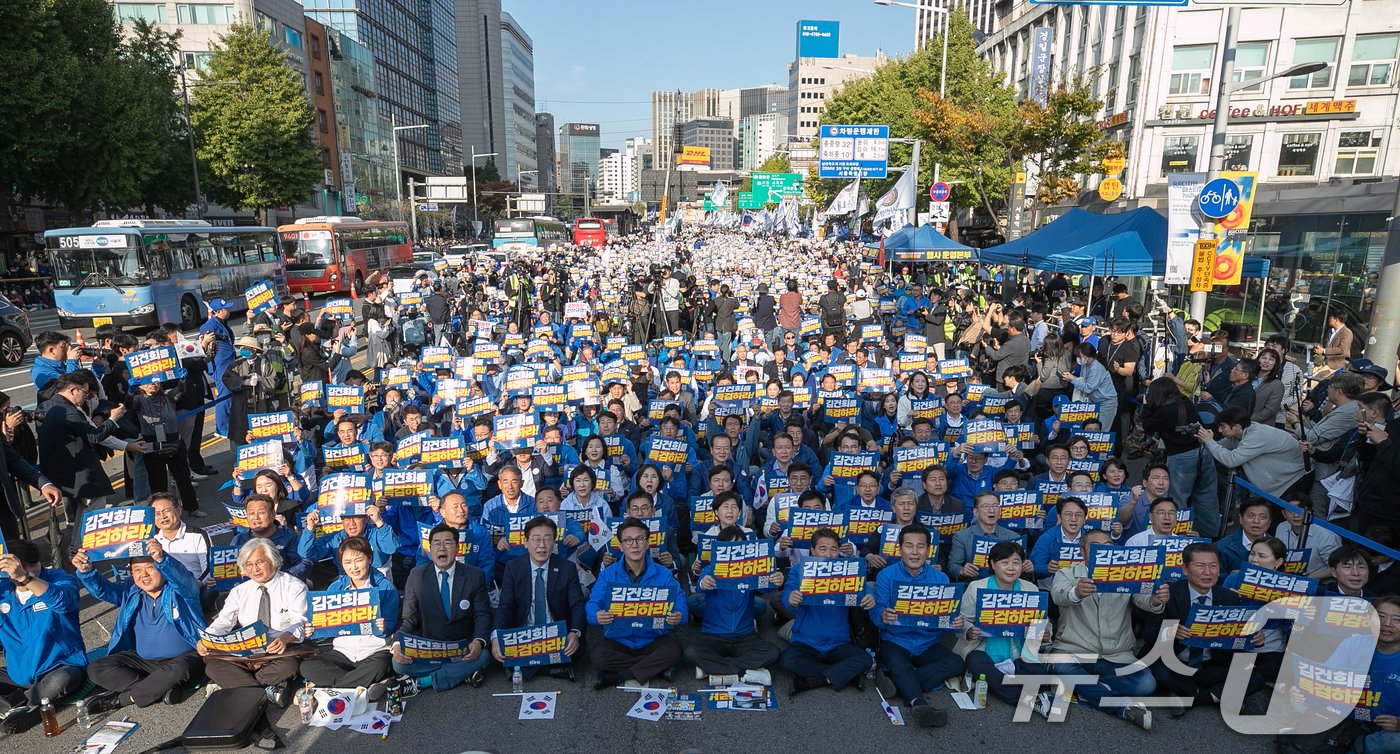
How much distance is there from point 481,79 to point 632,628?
155336mm

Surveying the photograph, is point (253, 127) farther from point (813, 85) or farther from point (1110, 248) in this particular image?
point (813, 85)

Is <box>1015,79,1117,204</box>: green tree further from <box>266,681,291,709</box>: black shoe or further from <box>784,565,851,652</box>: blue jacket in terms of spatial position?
<box>266,681,291,709</box>: black shoe

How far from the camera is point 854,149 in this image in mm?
29438

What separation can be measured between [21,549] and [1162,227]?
17286 mm

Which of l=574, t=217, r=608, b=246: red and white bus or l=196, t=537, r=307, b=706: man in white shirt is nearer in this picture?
l=196, t=537, r=307, b=706: man in white shirt

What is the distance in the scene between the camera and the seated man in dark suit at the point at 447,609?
602cm

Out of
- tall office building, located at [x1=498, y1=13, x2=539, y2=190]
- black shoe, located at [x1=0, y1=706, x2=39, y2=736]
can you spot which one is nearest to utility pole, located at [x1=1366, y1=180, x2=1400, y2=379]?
black shoe, located at [x1=0, y1=706, x2=39, y2=736]

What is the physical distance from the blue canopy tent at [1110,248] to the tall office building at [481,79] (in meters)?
140

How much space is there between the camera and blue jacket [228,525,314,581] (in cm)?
712

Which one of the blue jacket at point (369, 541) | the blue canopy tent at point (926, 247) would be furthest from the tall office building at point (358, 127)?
the blue jacket at point (369, 541)

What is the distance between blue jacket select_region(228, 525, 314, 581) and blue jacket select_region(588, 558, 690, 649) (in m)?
2.94

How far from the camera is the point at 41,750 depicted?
17.4ft

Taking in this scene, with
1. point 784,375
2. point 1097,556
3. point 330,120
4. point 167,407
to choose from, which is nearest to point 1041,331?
point 784,375

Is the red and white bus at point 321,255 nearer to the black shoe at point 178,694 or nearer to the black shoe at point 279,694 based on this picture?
the black shoe at point 178,694
